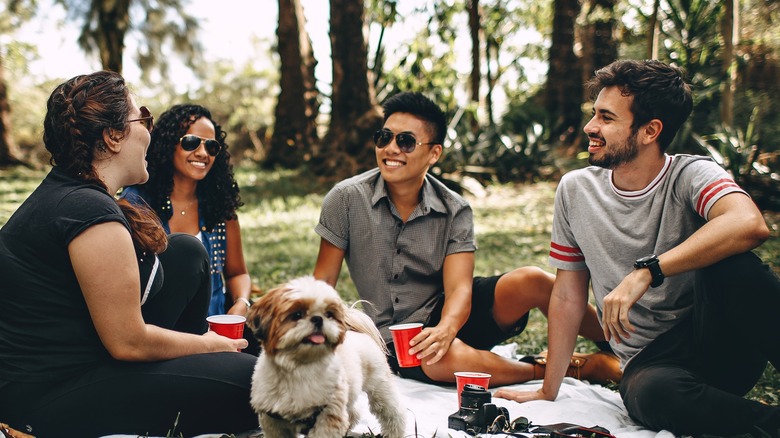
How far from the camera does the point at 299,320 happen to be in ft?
7.73

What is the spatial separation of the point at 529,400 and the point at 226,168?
2419 millimetres

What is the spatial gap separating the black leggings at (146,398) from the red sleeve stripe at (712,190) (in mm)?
2203

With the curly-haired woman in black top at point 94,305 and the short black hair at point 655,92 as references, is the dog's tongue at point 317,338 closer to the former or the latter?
the curly-haired woman in black top at point 94,305

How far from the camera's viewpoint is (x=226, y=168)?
4.50m

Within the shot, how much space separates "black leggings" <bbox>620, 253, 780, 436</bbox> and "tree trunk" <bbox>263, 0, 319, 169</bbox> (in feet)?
43.8

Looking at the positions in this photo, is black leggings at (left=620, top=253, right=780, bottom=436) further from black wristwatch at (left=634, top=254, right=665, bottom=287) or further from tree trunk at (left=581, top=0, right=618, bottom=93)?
tree trunk at (left=581, top=0, right=618, bottom=93)

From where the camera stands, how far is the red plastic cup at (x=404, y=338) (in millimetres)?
3383

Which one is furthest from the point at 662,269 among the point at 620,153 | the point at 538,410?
the point at 538,410

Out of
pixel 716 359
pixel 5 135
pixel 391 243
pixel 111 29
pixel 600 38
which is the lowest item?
pixel 716 359

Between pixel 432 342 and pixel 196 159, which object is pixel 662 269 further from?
pixel 196 159

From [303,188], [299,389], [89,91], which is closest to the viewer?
[299,389]

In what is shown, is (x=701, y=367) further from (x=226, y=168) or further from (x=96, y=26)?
(x=96, y=26)

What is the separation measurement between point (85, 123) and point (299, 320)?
1173 millimetres

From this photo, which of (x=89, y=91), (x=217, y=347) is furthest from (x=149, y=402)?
(x=89, y=91)
